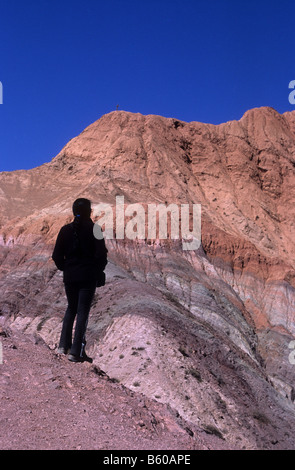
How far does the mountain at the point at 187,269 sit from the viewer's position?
1330cm

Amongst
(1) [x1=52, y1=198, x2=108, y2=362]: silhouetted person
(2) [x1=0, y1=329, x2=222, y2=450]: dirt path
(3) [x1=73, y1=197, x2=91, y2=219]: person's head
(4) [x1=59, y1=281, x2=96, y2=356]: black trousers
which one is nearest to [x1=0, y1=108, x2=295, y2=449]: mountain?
(2) [x1=0, y1=329, x2=222, y2=450]: dirt path

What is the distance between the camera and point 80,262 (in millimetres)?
6215

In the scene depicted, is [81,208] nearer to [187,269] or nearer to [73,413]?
[73,413]

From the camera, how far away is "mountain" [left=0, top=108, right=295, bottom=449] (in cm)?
1330

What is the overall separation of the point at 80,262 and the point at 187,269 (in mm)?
30082

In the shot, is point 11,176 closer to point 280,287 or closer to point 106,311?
point 280,287

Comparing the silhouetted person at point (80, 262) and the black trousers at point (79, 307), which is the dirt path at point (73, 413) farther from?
the silhouetted person at point (80, 262)

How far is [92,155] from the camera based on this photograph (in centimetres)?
5694

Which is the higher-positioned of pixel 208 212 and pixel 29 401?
pixel 208 212

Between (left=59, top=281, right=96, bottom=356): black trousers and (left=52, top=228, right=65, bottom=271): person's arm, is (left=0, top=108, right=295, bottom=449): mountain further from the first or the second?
(left=52, top=228, right=65, bottom=271): person's arm

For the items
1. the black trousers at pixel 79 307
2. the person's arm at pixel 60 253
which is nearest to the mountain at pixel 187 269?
the black trousers at pixel 79 307

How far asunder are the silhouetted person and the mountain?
139 centimetres
